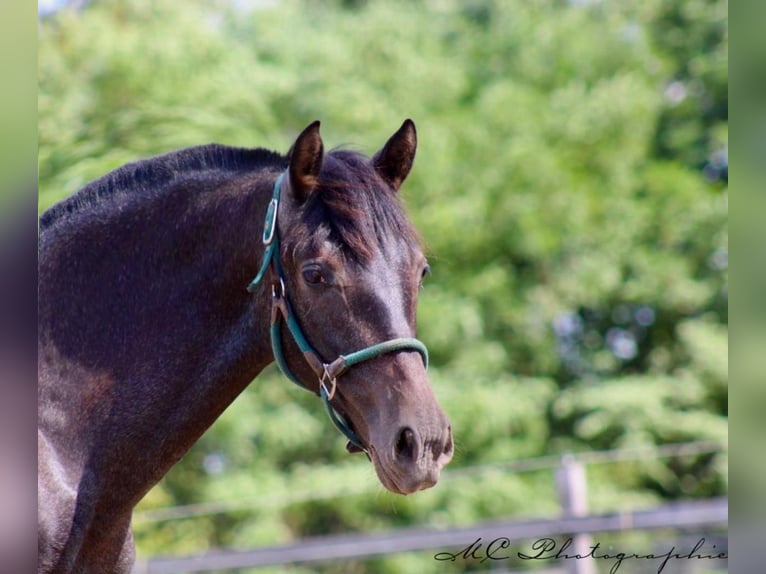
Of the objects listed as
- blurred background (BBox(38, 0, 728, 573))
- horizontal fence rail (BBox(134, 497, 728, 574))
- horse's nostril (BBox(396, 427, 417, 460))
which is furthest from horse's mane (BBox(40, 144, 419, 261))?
blurred background (BBox(38, 0, 728, 573))

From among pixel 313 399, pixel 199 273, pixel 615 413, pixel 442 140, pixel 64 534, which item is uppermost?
pixel 442 140

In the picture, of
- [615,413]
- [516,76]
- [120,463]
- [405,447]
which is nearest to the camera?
[405,447]

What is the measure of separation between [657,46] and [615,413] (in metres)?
4.81

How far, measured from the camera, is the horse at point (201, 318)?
2.01 m

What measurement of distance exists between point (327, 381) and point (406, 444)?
0.24 meters

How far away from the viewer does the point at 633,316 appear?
1044 centimetres

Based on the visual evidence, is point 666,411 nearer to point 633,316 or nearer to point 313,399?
point 633,316

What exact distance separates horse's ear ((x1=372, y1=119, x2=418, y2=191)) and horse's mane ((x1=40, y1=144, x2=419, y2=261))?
7cm

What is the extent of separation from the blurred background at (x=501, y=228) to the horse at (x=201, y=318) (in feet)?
17.8

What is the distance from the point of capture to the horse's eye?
206cm

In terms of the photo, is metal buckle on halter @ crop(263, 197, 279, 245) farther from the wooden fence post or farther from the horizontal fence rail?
the wooden fence post

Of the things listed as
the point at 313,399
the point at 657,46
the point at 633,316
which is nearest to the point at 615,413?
the point at 633,316

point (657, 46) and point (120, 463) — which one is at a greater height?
point (657, 46)

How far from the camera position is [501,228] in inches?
397
